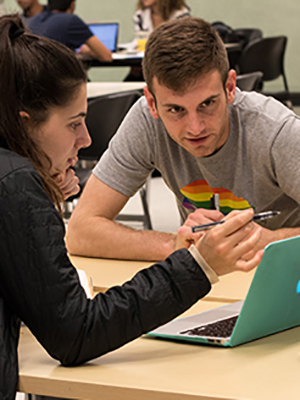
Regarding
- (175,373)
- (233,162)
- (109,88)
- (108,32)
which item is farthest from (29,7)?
(175,373)

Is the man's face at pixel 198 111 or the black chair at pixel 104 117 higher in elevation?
the man's face at pixel 198 111

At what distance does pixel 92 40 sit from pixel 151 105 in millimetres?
3630

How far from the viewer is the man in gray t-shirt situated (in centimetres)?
155

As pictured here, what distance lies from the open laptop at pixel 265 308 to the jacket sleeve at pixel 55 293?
97 millimetres

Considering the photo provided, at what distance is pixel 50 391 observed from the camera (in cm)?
95

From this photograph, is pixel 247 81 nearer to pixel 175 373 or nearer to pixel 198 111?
pixel 198 111

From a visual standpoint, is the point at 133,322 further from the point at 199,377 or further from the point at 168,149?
the point at 168,149

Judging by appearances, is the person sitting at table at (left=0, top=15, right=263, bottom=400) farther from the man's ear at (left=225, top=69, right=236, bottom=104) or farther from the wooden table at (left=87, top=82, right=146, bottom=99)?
the wooden table at (left=87, top=82, right=146, bottom=99)

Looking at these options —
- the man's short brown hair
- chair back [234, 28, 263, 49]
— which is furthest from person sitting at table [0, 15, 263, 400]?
chair back [234, 28, 263, 49]

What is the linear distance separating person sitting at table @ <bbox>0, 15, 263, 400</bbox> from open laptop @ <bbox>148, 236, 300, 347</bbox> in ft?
0.13

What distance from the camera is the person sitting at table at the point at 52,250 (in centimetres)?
94

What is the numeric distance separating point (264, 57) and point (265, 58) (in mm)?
16

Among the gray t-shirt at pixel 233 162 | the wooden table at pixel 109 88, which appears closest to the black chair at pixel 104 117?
the wooden table at pixel 109 88

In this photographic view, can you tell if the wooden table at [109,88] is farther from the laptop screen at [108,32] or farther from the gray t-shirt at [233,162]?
the gray t-shirt at [233,162]
